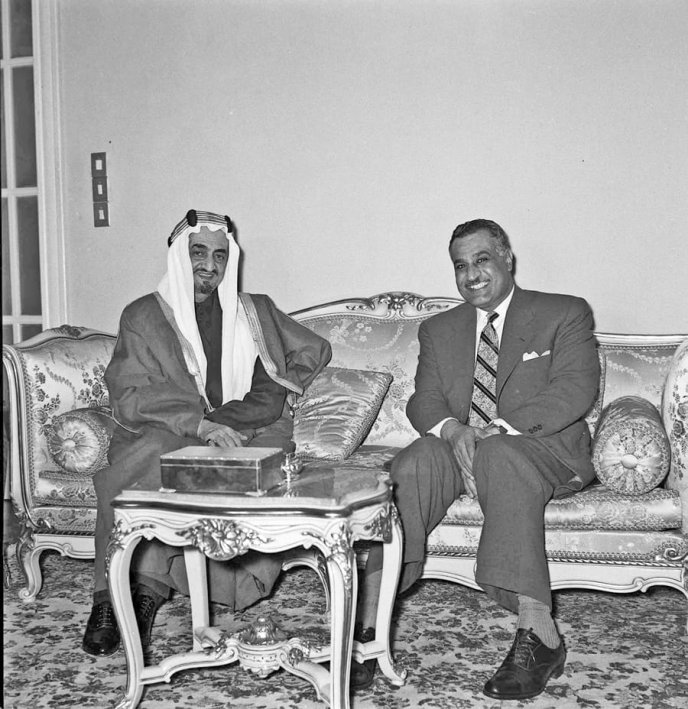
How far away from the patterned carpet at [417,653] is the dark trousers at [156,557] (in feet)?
0.37

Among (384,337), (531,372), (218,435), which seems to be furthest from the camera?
(384,337)

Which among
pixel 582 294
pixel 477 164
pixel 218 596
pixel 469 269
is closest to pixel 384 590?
pixel 218 596

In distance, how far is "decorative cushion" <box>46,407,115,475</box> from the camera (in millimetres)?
3195

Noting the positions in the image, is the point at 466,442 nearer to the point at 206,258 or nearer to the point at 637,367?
the point at 637,367

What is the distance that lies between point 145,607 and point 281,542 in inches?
38.3

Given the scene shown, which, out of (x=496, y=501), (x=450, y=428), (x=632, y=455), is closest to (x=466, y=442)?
(x=450, y=428)

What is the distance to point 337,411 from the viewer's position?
11.0 feet

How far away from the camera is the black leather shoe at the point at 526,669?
233 cm

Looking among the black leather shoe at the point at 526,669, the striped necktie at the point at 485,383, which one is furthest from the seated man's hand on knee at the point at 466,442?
the black leather shoe at the point at 526,669

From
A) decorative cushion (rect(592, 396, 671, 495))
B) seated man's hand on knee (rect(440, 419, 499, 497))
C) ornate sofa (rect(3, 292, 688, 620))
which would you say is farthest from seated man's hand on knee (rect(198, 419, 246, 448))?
decorative cushion (rect(592, 396, 671, 495))

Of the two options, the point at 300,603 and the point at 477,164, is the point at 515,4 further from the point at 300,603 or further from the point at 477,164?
the point at 300,603

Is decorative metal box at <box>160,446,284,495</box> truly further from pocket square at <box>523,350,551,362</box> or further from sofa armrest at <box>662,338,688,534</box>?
sofa armrest at <box>662,338,688,534</box>

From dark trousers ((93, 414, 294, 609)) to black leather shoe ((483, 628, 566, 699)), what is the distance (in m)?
0.94

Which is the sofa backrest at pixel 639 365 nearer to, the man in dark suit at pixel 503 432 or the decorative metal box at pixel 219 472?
the man in dark suit at pixel 503 432
